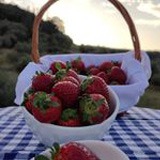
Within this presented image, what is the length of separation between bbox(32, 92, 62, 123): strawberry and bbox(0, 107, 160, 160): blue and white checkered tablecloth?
0.60 ft

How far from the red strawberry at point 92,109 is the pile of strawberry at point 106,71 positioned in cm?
43

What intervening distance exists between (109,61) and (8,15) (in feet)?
13.9

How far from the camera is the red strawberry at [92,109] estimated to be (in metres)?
0.76

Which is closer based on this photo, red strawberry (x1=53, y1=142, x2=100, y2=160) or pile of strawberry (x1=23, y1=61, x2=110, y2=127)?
red strawberry (x1=53, y1=142, x2=100, y2=160)

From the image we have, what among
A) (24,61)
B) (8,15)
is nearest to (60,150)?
(24,61)

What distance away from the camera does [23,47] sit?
494 cm

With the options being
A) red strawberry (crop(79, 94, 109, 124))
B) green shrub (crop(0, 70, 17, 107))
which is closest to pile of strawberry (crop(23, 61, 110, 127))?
red strawberry (crop(79, 94, 109, 124))

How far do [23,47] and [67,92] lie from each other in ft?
13.8

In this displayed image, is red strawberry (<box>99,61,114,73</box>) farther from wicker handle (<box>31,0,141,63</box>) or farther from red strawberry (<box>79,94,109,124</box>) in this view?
red strawberry (<box>79,94,109,124</box>)

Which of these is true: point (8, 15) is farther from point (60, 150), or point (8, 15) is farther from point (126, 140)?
point (60, 150)

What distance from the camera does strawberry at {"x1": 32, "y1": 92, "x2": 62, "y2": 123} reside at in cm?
76

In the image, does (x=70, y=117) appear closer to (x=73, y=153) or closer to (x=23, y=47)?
(x=73, y=153)

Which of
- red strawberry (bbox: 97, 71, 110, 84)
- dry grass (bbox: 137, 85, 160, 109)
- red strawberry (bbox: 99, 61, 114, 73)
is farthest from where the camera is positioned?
dry grass (bbox: 137, 85, 160, 109)

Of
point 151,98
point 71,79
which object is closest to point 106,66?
point 71,79
